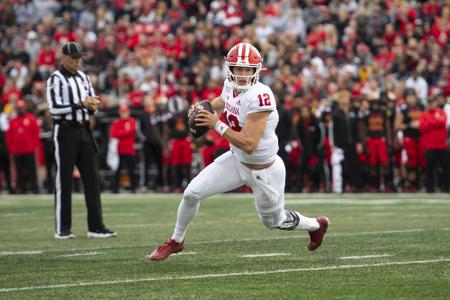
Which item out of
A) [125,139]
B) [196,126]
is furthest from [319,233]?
[125,139]

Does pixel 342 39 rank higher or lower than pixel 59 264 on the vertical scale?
higher

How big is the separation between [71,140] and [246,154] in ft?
10.8

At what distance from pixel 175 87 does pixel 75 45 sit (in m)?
11.6

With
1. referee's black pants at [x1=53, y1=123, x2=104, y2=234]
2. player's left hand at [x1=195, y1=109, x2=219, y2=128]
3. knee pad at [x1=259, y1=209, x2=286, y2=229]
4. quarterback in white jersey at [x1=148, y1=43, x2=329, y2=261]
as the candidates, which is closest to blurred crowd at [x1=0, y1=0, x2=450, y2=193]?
referee's black pants at [x1=53, y1=123, x2=104, y2=234]

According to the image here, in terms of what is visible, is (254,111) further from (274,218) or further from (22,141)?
(22,141)

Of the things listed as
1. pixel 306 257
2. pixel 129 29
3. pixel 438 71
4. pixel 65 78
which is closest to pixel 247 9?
pixel 129 29

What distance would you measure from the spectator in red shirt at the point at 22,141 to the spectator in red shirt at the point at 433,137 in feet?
21.9

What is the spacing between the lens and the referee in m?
11.1

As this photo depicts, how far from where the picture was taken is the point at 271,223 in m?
8.45

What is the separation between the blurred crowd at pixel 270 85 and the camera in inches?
773

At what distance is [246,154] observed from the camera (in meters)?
8.23

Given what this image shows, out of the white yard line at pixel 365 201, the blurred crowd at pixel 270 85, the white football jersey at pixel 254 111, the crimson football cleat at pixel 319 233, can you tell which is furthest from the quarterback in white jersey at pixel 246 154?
the blurred crowd at pixel 270 85

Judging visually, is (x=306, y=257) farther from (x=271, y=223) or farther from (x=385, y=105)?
(x=385, y=105)

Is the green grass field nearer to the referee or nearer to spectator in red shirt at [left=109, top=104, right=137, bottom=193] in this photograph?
the referee
